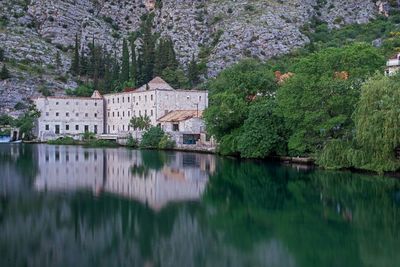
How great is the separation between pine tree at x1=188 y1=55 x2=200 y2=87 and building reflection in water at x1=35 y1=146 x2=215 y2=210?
174 ft

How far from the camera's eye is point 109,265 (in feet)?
57.1

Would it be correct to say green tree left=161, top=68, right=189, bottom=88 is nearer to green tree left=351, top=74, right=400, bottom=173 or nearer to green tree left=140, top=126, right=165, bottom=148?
green tree left=140, top=126, right=165, bottom=148

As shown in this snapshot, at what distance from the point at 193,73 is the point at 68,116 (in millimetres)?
24190

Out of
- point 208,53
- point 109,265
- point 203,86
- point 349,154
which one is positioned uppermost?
point 208,53

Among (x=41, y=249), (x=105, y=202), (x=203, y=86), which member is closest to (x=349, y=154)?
(x=105, y=202)

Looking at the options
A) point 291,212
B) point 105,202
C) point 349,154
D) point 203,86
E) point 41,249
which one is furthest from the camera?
point 203,86

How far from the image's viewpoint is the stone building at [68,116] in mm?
96562

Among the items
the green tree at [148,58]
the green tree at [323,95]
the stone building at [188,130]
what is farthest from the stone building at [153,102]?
the green tree at [323,95]

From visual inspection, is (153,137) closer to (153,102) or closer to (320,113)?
(153,102)

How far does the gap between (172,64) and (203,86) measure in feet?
37.3

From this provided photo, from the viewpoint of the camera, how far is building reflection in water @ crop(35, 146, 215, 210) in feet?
106

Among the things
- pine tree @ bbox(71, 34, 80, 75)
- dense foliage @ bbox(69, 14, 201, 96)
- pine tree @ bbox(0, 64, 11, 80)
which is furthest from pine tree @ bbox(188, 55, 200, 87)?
pine tree @ bbox(0, 64, 11, 80)

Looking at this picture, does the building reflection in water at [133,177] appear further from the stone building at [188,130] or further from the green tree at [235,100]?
the stone building at [188,130]

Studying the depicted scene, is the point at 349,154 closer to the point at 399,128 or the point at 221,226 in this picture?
the point at 399,128
